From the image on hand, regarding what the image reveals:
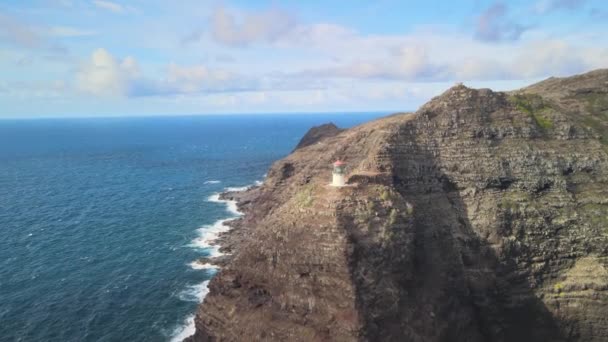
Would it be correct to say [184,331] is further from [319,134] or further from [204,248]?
[319,134]

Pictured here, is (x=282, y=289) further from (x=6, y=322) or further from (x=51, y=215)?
(x=51, y=215)

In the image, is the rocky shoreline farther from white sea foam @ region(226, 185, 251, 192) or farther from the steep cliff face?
the steep cliff face

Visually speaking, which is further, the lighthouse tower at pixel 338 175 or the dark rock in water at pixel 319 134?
the dark rock in water at pixel 319 134

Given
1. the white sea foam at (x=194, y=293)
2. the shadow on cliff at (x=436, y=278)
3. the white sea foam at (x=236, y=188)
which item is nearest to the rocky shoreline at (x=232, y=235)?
the white sea foam at (x=194, y=293)

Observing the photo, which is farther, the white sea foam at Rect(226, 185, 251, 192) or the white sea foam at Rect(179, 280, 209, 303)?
the white sea foam at Rect(226, 185, 251, 192)

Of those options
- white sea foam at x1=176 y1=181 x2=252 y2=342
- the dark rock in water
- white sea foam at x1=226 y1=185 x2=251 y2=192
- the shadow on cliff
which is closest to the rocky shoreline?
white sea foam at x1=176 y1=181 x2=252 y2=342

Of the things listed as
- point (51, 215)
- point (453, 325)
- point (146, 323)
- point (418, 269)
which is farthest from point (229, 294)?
point (51, 215)

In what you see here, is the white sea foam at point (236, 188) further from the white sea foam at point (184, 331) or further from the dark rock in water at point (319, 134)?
the white sea foam at point (184, 331)
